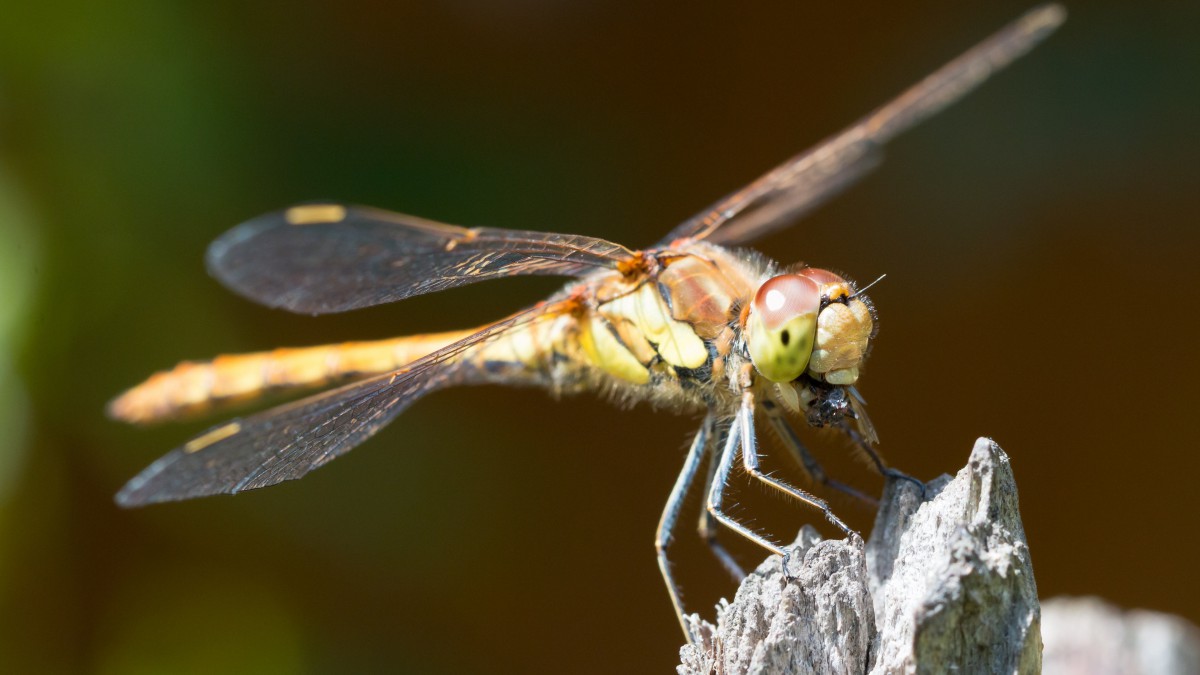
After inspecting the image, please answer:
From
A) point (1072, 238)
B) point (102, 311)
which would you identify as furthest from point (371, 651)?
point (1072, 238)

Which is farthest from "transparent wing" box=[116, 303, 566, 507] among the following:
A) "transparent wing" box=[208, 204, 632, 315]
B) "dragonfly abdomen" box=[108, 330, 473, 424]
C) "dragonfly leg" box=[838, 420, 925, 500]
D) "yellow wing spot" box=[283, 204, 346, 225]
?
"dragonfly leg" box=[838, 420, 925, 500]

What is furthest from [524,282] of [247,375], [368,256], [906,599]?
[906,599]

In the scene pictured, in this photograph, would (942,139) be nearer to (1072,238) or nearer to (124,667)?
(1072,238)

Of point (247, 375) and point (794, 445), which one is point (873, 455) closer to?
point (794, 445)

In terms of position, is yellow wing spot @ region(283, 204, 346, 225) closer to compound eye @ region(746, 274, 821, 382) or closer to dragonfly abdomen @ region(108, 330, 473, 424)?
dragonfly abdomen @ region(108, 330, 473, 424)

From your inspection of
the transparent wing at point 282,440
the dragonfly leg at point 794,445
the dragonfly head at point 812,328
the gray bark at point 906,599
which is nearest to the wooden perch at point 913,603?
the gray bark at point 906,599

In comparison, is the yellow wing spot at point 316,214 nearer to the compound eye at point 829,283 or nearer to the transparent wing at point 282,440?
the transparent wing at point 282,440
